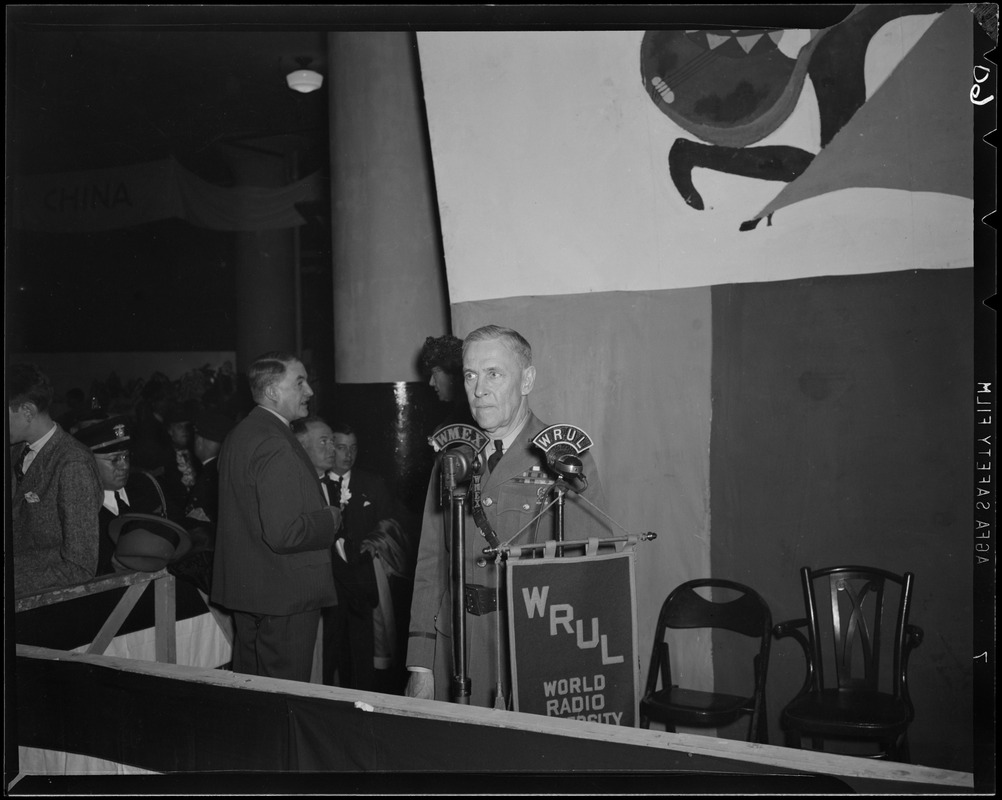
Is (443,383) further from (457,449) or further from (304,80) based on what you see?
(304,80)

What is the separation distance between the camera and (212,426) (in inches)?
174

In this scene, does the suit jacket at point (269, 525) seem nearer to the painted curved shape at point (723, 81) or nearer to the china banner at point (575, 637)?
the china banner at point (575, 637)

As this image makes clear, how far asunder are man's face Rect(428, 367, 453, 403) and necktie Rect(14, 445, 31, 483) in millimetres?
1700

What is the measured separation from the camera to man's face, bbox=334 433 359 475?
4168mm

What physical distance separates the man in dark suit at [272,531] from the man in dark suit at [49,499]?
1.69 ft

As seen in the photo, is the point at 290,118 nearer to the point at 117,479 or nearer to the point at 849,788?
the point at 117,479

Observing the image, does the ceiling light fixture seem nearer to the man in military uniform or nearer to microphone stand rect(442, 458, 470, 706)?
the man in military uniform

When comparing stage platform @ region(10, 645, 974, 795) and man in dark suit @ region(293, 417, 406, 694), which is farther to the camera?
man in dark suit @ region(293, 417, 406, 694)

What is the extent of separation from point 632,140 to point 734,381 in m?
1.08

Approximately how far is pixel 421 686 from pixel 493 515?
574mm

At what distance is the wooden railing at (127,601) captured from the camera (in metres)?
3.04

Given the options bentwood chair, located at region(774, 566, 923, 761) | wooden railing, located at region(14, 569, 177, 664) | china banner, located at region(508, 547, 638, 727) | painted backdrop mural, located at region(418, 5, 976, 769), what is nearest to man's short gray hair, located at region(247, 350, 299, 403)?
painted backdrop mural, located at region(418, 5, 976, 769)

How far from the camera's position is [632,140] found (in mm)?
3365

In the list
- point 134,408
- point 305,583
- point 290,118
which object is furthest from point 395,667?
point 290,118
